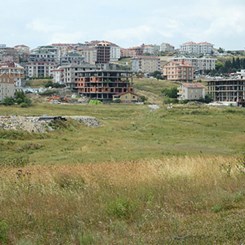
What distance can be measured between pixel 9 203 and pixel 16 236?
1722mm

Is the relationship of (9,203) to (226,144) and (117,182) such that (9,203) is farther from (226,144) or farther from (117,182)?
(226,144)

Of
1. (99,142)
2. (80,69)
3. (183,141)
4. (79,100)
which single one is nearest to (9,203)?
(99,142)

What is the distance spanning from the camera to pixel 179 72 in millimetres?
141250

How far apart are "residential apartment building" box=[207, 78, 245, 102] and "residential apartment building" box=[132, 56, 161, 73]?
65.9m

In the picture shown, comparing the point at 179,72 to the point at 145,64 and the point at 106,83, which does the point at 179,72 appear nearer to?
the point at 145,64

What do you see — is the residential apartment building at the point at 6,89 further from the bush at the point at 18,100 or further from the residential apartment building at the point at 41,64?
the residential apartment building at the point at 41,64

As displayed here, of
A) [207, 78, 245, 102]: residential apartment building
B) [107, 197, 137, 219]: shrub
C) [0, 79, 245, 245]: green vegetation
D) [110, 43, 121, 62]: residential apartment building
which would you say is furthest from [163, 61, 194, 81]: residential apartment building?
[107, 197, 137, 219]: shrub

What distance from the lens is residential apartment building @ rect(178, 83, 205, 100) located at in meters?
98.1

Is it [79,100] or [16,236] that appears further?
[79,100]

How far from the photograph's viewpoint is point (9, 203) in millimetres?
9375

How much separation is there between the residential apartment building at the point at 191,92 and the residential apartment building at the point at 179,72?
39.7m

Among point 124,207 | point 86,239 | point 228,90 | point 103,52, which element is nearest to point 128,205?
point 124,207

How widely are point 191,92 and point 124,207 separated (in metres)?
91.4

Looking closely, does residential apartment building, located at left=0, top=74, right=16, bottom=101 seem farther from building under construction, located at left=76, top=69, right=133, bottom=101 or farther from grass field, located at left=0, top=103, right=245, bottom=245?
grass field, located at left=0, top=103, right=245, bottom=245
